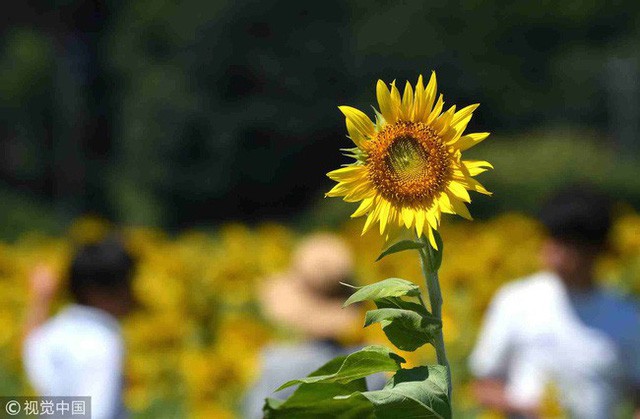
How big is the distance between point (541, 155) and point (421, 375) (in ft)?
50.4

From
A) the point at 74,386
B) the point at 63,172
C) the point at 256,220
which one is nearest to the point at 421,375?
the point at 74,386

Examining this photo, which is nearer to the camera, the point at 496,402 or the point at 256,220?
the point at 496,402

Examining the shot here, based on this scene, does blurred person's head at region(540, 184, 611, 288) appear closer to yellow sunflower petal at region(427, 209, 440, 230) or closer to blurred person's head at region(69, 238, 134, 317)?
blurred person's head at region(69, 238, 134, 317)

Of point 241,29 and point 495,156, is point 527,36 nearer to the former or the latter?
point 241,29

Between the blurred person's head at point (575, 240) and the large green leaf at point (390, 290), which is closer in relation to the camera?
the large green leaf at point (390, 290)

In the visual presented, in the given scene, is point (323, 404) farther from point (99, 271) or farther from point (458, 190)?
point (99, 271)

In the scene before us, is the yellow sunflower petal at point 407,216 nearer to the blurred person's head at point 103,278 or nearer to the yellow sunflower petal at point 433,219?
the yellow sunflower petal at point 433,219

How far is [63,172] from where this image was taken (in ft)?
108

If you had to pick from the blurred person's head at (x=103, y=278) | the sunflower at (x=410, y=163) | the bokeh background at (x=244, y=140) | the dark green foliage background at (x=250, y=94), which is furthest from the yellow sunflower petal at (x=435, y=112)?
the dark green foliage background at (x=250, y=94)

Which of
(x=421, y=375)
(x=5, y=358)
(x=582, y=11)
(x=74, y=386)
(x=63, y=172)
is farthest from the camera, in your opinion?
(x=582, y=11)

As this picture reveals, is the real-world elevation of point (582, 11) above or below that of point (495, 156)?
above

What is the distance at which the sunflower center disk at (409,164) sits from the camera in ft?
2.34

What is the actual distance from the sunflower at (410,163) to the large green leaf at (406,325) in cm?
4

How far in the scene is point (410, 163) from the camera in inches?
28.5
